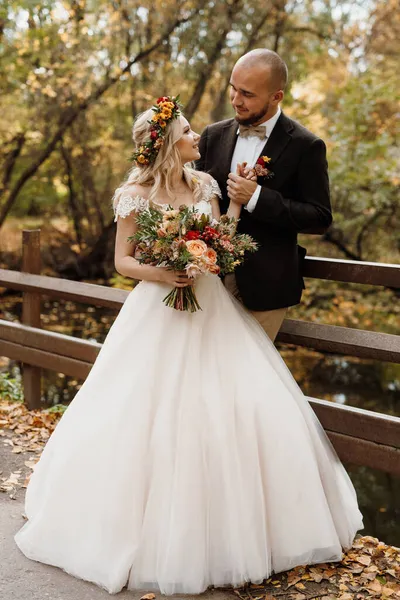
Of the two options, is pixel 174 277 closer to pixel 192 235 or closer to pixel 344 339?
pixel 192 235

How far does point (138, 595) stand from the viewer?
9.98 ft

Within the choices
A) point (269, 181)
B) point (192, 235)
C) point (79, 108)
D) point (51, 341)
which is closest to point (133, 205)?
point (192, 235)

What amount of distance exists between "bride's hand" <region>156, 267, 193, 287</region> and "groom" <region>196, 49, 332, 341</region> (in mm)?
519

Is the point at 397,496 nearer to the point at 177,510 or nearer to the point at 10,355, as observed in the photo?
the point at 10,355

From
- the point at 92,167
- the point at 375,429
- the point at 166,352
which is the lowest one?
the point at 375,429

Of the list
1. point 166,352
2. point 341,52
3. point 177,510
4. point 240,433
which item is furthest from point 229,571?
point 341,52

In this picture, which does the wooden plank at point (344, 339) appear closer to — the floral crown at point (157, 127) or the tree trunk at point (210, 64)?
the floral crown at point (157, 127)

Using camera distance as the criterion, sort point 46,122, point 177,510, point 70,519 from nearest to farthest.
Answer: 1. point 177,510
2. point 70,519
3. point 46,122

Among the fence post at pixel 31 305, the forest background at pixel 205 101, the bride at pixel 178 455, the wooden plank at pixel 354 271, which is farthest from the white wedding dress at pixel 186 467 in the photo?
the forest background at pixel 205 101

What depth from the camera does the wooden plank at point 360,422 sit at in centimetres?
374

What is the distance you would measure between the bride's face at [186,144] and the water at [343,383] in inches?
161

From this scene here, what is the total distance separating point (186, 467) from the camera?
10.2ft

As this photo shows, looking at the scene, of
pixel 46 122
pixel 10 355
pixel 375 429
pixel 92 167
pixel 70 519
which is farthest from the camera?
pixel 92 167

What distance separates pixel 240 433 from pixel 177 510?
45 cm
